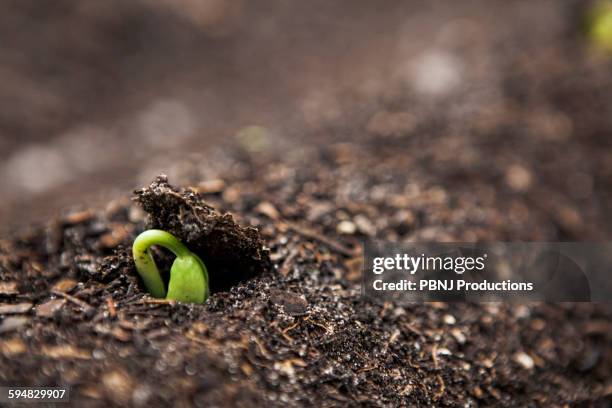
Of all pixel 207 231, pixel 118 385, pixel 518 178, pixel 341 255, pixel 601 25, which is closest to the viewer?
pixel 118 385

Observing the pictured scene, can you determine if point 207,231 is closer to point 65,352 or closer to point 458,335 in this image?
point 65,352

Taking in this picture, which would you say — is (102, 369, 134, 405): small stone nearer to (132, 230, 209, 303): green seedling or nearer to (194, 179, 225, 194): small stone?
(132, 230, 209, 303): green seedling

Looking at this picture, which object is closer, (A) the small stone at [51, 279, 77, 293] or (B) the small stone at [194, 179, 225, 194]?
(A) the small stone at [51, 279, 77, 293]

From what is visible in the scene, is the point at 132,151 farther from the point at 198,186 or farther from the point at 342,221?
the point at 342,221

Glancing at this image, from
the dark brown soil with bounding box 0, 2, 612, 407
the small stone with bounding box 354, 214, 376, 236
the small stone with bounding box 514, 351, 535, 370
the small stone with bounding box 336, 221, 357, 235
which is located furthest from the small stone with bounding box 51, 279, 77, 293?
the small stone with bounding box 514, 351, 535, 370

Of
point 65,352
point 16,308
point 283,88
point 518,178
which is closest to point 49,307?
point 16,308

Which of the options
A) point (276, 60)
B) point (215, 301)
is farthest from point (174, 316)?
point (276, 60)

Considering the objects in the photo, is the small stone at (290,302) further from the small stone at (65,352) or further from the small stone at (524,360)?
the small stone at (524,360)

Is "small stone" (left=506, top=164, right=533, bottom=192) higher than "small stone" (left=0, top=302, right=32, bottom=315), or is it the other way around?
"small stone" (left=506, top=164, right=533, bottom=192)
